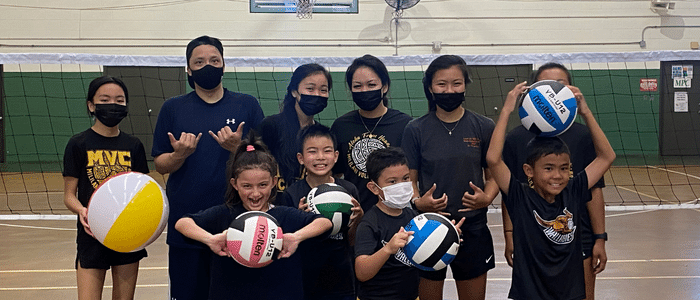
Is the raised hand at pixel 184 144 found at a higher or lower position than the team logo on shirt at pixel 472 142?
higher

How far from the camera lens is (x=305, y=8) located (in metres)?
14.4

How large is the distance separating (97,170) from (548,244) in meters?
2.39

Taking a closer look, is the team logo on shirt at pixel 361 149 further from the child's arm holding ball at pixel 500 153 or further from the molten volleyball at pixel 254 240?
the molten volleyball at pixel 254 240

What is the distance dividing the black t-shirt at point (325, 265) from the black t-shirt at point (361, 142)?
0.89 ft

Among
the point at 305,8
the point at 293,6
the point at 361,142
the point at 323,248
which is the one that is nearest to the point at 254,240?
the point at 323,248

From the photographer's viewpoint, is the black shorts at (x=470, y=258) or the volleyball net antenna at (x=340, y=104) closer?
the black shorts at (x=470, y=258)

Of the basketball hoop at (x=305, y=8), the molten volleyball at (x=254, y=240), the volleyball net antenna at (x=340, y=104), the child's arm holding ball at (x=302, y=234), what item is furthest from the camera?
the volleyball net antenna at (x=340, y=104)

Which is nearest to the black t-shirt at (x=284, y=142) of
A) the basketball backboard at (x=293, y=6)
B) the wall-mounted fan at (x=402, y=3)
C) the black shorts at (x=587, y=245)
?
the black shorts at (x=587, y=245)

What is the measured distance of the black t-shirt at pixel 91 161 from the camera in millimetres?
3377

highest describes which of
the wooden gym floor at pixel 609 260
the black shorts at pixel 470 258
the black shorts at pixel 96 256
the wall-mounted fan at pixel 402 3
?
the wall-mounted fan at pixel 402 3

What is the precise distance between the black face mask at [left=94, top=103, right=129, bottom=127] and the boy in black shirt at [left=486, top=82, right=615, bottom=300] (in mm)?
1995

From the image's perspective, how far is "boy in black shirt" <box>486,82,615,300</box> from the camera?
3.02 m

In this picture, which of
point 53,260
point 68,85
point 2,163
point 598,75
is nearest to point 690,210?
point 598,75

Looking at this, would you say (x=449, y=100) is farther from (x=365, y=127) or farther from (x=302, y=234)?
(x=302, y=234)
